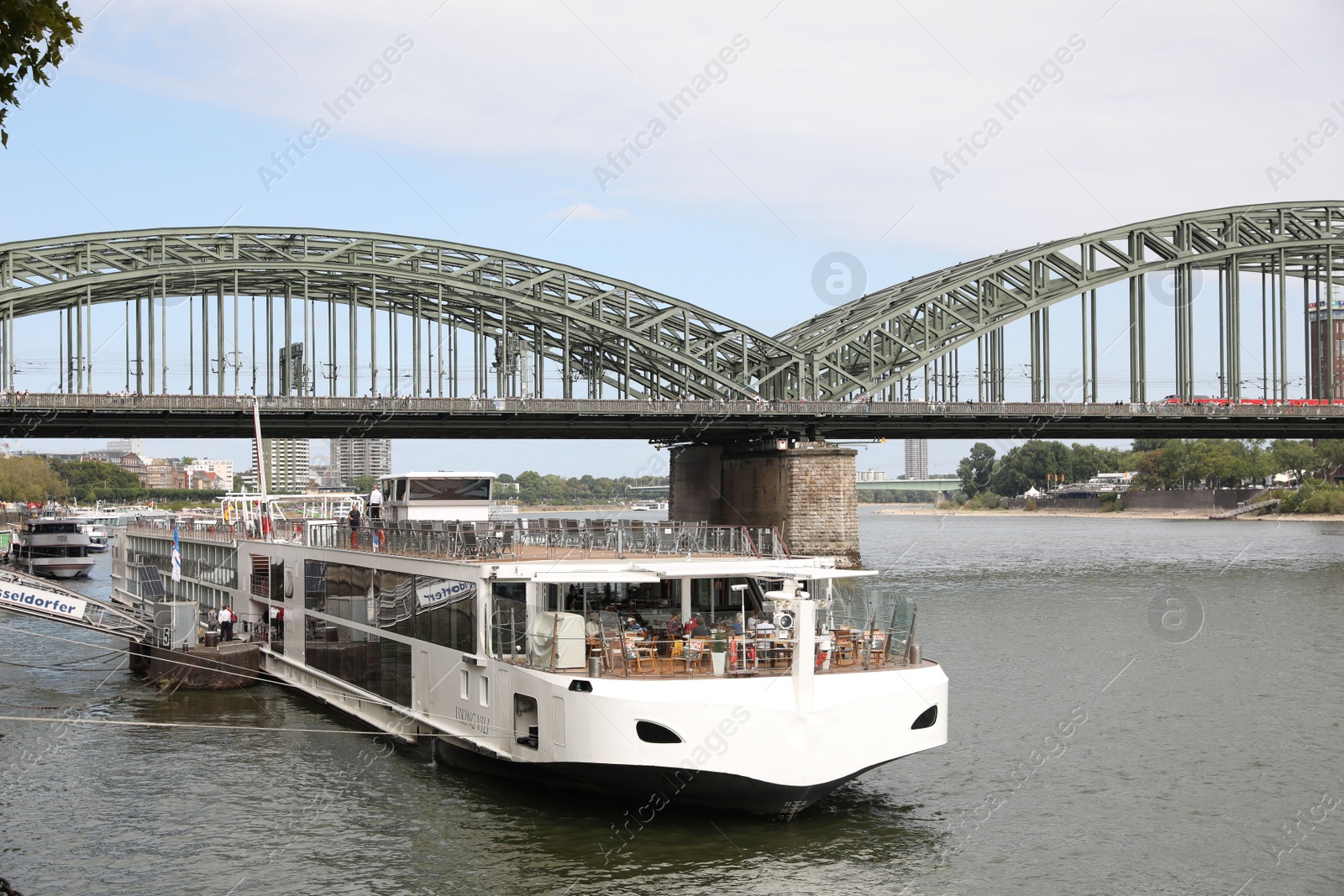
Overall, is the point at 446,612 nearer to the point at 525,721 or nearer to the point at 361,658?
the point at 525,721

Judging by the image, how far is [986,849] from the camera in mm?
17906

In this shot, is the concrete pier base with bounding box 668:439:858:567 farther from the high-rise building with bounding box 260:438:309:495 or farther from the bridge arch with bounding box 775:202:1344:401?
the high-rise building with bounding box 260:438:309:495

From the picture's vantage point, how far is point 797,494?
6862 cm

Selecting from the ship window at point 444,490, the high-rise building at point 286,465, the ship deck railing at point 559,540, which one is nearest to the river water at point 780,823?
A: the ship deck railing at point 559,540

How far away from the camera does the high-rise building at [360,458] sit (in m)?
83.4

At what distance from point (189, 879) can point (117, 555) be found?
3343 centimetres

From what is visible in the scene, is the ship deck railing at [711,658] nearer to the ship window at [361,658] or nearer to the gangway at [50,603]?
the ship window at [361,658]

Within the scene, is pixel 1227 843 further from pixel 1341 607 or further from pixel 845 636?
pixel 1341 607

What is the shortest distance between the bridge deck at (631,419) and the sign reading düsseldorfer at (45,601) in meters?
28.2

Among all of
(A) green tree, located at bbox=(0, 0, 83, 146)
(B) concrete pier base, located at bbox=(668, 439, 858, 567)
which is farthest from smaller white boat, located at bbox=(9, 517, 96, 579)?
(A) green tree, located at bbox=(0, 0, 83, 146)

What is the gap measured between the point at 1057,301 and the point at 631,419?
33.3 m

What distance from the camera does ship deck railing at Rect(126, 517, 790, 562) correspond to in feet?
69.1

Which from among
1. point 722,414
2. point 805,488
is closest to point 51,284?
point 722,414

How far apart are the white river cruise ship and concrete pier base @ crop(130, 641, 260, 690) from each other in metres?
5.33
